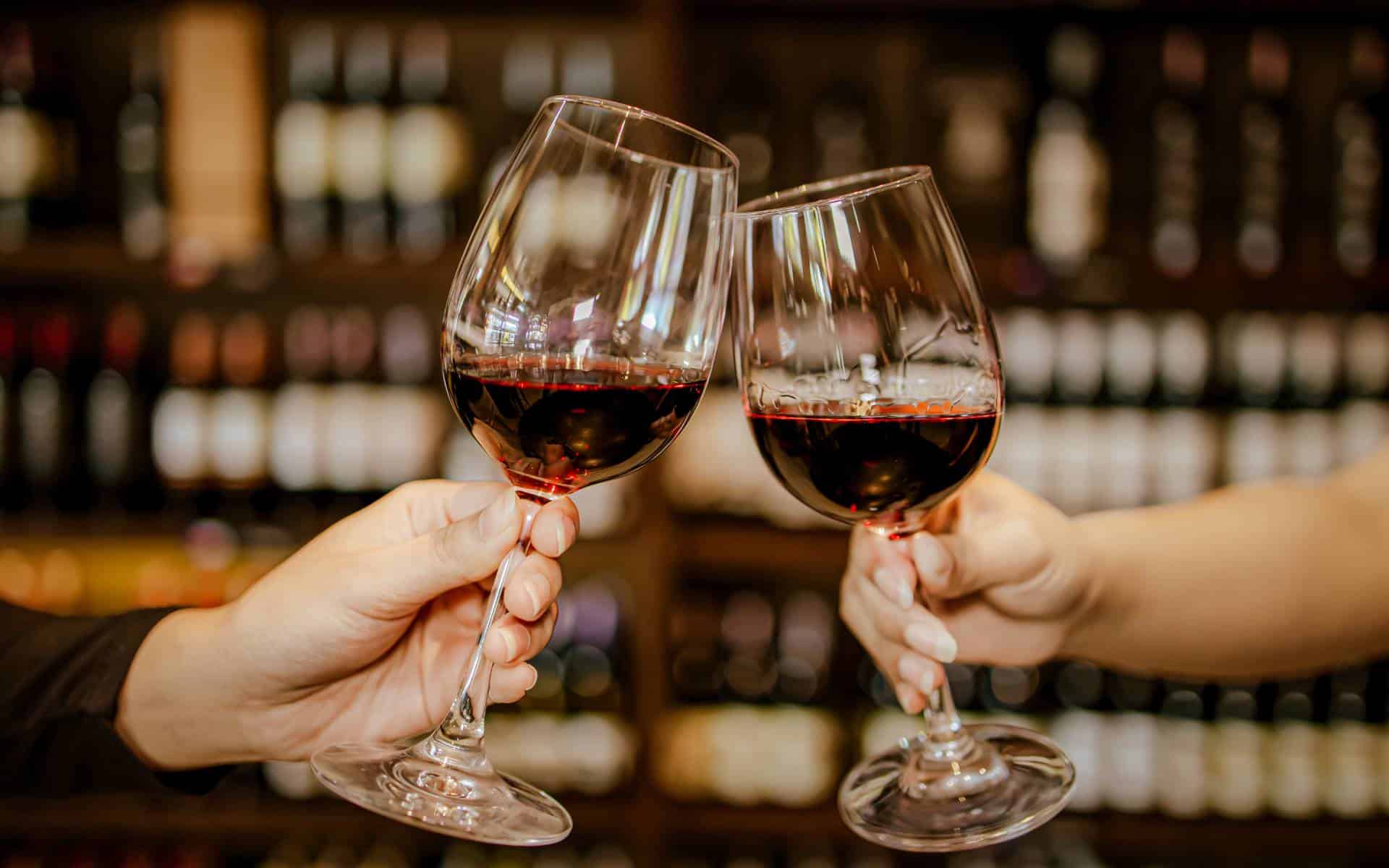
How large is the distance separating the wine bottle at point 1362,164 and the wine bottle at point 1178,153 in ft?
0.72

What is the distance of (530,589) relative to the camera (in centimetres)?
68

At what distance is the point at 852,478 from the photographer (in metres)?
0.73

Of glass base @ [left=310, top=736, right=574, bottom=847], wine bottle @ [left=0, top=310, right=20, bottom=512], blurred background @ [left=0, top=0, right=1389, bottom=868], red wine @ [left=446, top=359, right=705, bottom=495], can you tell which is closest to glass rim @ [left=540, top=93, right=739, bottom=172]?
red wine @ [left=446, top=359, right=705, bottom=495]

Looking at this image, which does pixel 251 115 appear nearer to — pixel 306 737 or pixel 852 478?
pixel 306 737

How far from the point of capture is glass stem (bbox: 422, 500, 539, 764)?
69cm

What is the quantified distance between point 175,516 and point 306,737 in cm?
122

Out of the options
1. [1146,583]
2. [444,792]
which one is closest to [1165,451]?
[1146,583]

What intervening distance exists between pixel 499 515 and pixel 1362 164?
5.88ft

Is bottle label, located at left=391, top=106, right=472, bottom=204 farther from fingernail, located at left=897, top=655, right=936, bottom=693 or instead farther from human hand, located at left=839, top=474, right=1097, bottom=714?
fingernail, located at left=897, top=655, right=936, bottom=693

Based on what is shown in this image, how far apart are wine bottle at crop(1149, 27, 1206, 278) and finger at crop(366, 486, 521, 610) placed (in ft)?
4.79

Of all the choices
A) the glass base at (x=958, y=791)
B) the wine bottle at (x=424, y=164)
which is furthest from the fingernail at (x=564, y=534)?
the wine bottle at (x=424, y=164)

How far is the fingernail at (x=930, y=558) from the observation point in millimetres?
776

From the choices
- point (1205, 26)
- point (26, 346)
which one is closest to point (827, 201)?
point (1205, 26)

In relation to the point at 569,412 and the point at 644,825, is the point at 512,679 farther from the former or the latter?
the point at 644,825
